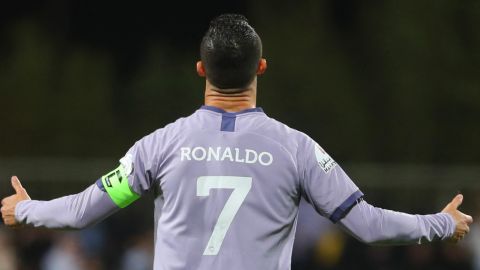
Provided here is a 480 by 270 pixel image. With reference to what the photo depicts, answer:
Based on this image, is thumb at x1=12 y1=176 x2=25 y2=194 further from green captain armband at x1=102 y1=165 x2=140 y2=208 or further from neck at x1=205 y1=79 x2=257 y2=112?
neck at x1=205 y1=79 x2=257 y2=112

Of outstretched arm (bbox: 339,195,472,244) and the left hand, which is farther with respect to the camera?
the left hand

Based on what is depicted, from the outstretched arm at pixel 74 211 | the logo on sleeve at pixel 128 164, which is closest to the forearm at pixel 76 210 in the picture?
the outstretched arm at pixel 74 211

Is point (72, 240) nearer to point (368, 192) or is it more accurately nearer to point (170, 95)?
point (368, 192)

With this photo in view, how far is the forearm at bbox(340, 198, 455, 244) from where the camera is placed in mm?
3342

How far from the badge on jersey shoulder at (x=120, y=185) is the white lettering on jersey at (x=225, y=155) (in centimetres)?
18

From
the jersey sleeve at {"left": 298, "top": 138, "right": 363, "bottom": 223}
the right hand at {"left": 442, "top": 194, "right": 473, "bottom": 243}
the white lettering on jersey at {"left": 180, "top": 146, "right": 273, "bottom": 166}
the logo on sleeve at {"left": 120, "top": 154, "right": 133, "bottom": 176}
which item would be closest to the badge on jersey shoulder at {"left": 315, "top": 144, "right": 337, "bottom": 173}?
the jersey sleeve at {"left": 298, "top": 138, "right": 363, "bottom": 223}

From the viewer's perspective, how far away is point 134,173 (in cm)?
338

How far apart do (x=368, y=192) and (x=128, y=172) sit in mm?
9999

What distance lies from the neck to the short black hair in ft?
0.06

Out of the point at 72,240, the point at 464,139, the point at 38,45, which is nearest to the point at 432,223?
the point at 72,240

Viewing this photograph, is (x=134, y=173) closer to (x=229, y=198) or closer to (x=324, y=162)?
(x=229, y=198)

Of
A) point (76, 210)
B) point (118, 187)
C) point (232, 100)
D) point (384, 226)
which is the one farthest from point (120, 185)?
point (384, 226)

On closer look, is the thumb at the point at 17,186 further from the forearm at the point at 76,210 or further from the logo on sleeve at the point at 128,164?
the logo on sleeve at the point at 128,164

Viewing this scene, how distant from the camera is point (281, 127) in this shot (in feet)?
11.2
